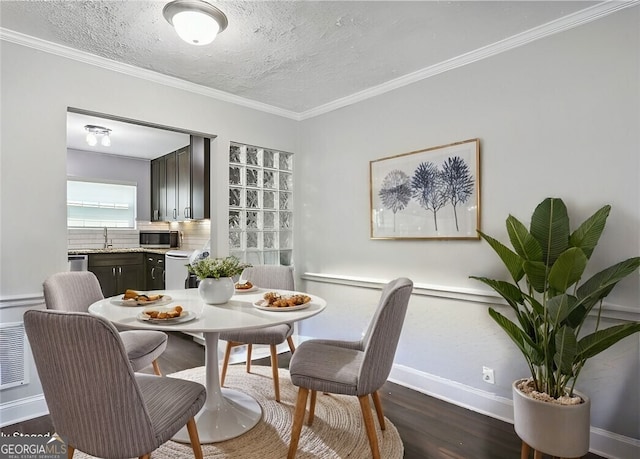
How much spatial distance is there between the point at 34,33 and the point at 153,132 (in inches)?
91.0

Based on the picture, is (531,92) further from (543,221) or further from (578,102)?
(543,221)

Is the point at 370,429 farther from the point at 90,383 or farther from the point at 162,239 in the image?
the point at 162,239

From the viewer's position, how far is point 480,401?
2453 mm

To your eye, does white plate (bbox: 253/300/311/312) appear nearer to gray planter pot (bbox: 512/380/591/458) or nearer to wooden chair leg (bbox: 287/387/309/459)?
wooden chair leg (bbox: 287/387/309/459)

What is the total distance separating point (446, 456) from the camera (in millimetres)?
1952

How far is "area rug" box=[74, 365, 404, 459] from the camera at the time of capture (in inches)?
76.4

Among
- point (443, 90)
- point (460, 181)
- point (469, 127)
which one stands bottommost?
point (460, 181)

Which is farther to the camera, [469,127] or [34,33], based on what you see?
[469,127]

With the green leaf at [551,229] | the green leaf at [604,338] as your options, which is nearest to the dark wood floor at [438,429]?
the green leaf at [604,338]

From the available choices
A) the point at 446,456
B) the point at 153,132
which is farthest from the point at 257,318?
the point at 153,132

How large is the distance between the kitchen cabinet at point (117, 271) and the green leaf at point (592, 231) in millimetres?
5419

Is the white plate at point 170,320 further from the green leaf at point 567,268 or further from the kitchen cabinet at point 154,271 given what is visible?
the kitchen cabinet at point 154,271

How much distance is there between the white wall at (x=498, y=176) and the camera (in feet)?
6.43

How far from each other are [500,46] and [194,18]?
1.91 meters
